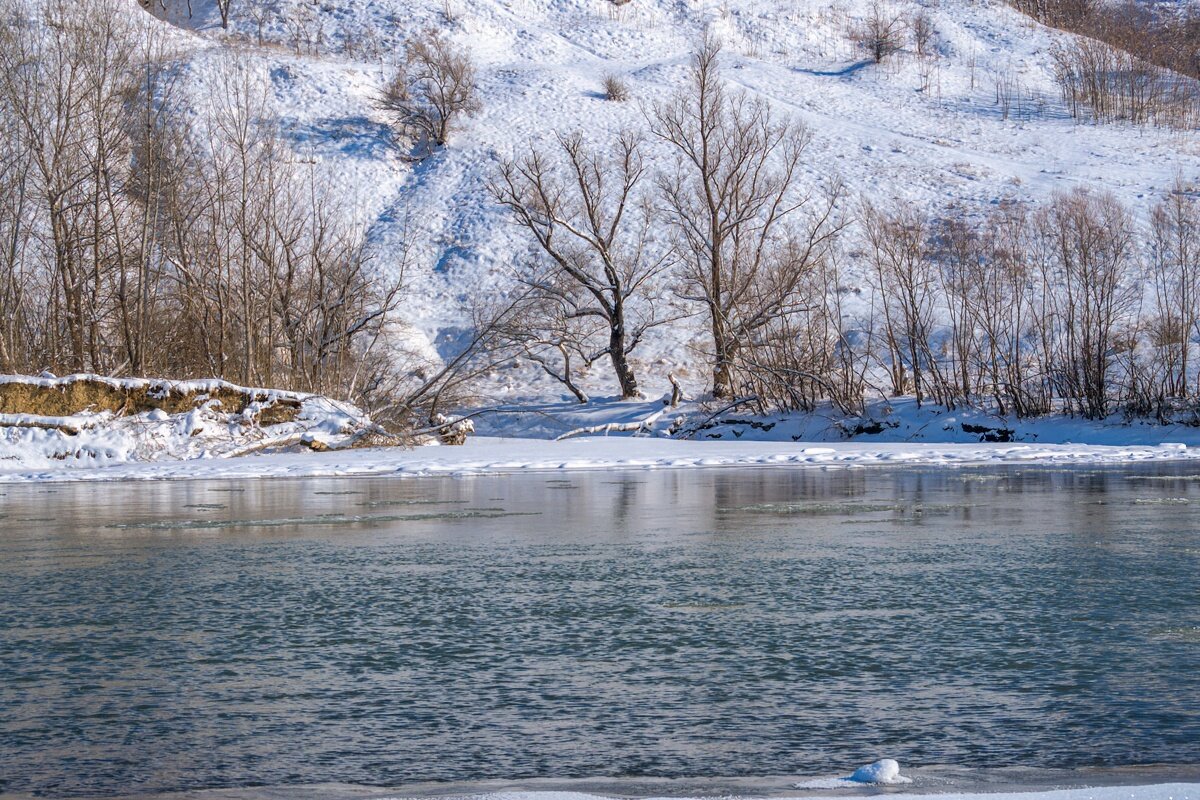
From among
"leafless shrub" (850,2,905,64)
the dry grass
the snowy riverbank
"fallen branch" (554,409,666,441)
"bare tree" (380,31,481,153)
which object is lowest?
the snowy riverbank

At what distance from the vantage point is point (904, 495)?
11.9 meters

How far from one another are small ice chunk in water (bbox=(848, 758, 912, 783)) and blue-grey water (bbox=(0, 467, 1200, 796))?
137mm

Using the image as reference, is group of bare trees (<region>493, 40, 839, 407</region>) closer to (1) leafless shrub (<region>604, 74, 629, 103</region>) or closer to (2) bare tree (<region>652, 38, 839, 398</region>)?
(2) bare tree (<region>652, 38, 839, 398</region>)

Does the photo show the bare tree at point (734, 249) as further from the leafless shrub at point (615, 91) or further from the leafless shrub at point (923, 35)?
the leafless shrub at point (923, 35)

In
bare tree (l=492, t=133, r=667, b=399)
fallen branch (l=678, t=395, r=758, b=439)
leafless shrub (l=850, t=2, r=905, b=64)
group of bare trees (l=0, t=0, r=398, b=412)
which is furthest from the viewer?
leafless shrub (l=850, t=2, r=905, b=64)

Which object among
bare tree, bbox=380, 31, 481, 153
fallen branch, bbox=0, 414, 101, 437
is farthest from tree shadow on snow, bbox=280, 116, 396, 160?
fallen branch, bbox=0, 414, 101, 437

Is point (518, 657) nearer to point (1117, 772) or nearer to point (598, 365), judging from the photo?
point (1117, 772)

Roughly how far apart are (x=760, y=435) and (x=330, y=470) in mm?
13925

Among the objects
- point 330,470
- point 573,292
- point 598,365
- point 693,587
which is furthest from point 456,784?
point 598,365

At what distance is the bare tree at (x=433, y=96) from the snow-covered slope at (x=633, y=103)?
3.39ft

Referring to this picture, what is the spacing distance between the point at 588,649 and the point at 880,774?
188cm

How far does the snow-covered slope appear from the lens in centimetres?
4934

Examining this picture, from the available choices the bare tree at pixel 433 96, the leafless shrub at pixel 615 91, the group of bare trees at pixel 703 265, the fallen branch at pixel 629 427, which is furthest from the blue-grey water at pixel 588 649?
the leafless shrub at pixel 615 91

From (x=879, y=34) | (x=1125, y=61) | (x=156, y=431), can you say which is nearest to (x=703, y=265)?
(x=156, y=431)
